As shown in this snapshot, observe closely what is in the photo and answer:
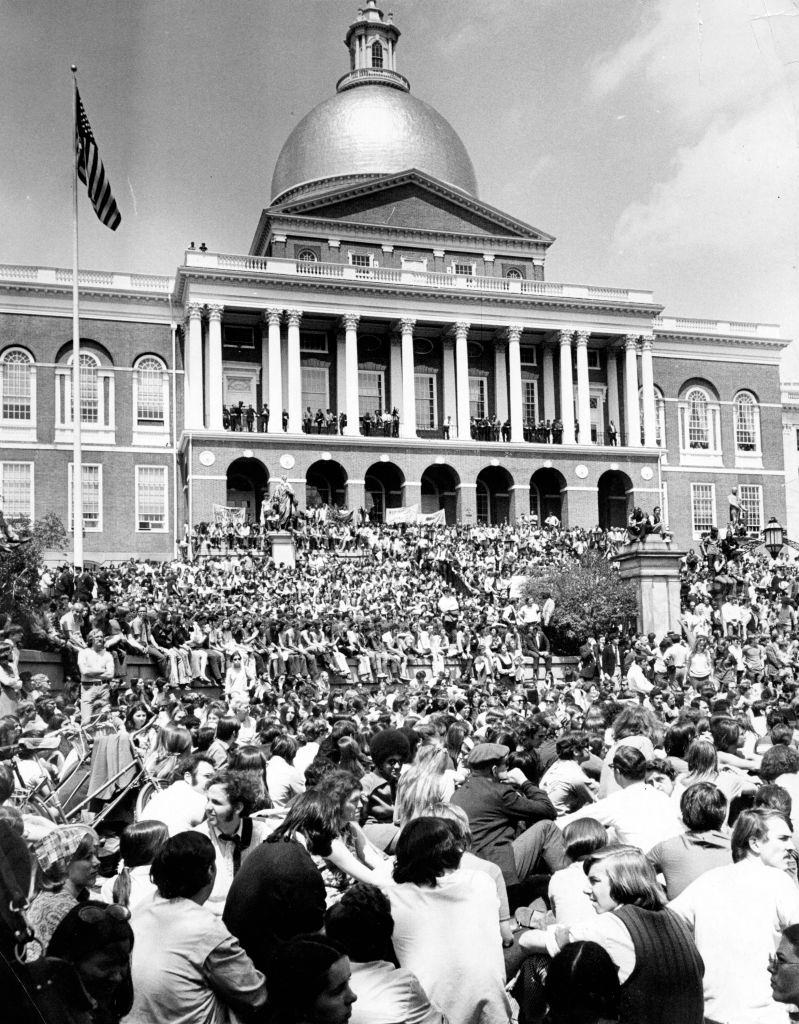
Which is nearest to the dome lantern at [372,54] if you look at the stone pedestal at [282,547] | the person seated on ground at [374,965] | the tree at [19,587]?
the stone pedestal at [282,547]

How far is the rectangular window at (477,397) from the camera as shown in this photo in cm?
5609

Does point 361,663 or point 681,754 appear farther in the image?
point 361,663

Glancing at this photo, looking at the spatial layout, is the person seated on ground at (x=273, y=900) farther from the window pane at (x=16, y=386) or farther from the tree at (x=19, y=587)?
the window pane at (x=16, y=386)

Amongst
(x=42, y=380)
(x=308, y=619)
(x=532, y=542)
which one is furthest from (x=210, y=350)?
(x=308, y=619)

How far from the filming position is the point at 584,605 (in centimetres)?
3206

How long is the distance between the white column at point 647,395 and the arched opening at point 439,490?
10.1 m

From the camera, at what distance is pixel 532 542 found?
138 ft

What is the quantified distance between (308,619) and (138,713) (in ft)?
43.6

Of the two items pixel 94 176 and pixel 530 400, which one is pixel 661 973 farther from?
pixel 530 400

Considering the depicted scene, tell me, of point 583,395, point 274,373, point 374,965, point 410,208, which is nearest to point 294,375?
point 274,373

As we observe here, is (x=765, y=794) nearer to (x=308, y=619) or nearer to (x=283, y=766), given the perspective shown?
(x=283, y=766)

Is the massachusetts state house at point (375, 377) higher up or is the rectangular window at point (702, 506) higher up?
the massachusetts state house at point (375, 377)

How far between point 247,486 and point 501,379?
13728 mm

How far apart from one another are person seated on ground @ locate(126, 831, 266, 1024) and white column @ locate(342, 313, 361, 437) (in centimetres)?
4761
